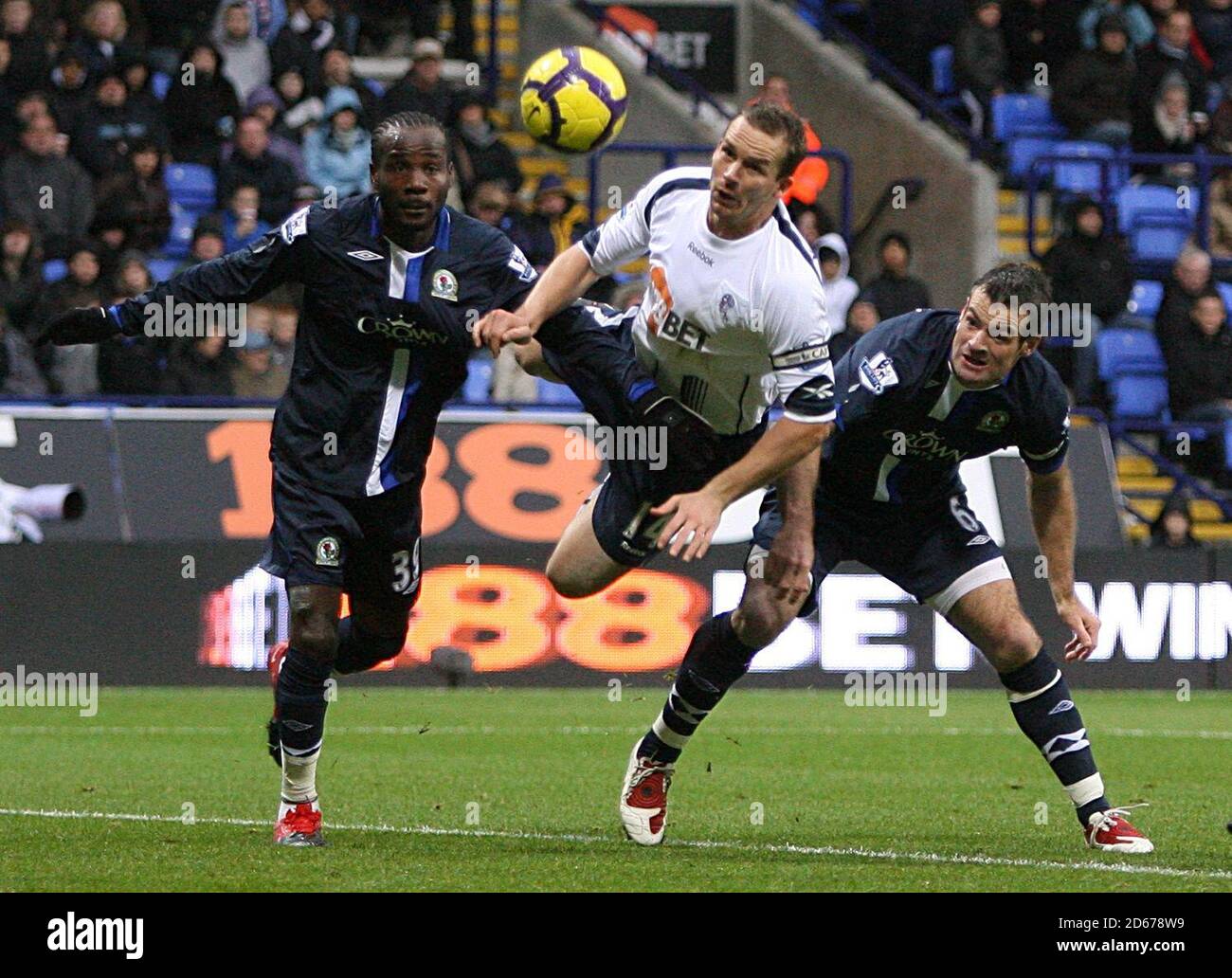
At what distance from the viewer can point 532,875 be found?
6973 millimetres

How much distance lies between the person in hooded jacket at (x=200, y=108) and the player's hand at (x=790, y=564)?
485 inches

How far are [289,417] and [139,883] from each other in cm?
191

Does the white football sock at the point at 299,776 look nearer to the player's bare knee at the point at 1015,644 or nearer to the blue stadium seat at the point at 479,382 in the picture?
the player's bare knee at the point at 1015,644

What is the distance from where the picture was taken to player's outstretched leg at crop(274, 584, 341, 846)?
7.70 metres

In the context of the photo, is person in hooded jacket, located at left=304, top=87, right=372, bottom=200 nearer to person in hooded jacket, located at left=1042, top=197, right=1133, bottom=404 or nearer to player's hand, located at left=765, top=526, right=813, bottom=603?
person in hooded jacket, located at left=1042, top=197, right=1133, bottom=404

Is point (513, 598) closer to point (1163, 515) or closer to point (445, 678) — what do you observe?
point (445, 678)

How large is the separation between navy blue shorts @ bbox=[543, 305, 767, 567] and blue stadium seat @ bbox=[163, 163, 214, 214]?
11.6 m

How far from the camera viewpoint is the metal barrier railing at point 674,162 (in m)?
20.0

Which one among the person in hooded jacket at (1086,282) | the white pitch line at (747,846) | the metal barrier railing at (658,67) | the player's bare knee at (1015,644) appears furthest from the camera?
the metal barrier railing at (658,67)

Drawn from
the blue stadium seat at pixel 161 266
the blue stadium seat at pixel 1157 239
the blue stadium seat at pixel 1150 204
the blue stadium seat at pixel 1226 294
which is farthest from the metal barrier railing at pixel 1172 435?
the blue stadium seat at pixel 161 266

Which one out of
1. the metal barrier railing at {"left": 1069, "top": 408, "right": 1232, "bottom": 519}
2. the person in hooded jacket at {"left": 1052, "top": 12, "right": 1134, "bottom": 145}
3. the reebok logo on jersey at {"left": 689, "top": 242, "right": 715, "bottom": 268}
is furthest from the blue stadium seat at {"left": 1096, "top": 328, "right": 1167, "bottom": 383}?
the reebok logo on jersey at {"left": 689, "top": 242, "right": 715, "bottom": 268}

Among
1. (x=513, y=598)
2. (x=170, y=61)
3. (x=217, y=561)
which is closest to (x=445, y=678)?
(x=513, y=598)

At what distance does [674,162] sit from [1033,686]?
43.8 ft
